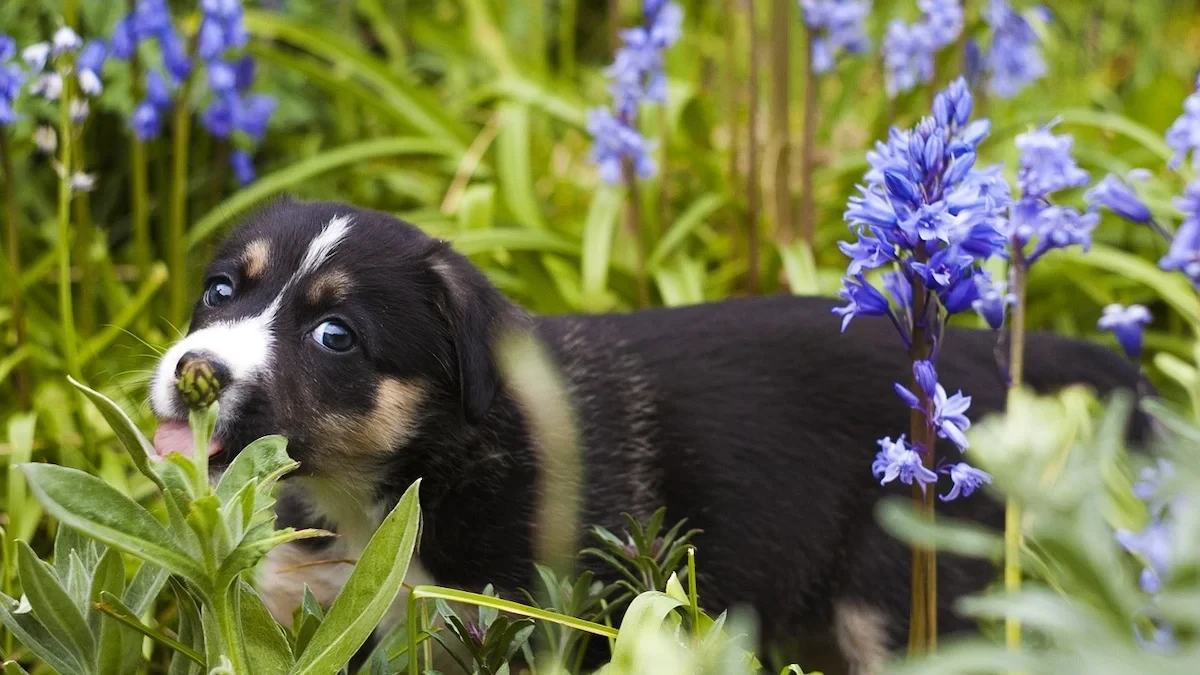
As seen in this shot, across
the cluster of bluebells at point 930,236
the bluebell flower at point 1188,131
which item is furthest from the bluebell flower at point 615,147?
the cluster of bluebells at point 930,236

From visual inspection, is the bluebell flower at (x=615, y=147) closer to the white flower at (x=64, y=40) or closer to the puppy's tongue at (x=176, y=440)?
the white flower at (x=64, y=40)

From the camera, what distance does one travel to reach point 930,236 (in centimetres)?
225

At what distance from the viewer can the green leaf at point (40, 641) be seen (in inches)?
92.0

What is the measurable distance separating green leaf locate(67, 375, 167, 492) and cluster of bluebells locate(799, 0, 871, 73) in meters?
3.37

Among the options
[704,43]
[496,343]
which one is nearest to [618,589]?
[496,343]

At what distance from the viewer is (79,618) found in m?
2.34

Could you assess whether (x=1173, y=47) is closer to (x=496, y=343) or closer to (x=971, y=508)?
(x=971, y=508)

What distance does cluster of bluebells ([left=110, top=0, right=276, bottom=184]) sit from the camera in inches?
169

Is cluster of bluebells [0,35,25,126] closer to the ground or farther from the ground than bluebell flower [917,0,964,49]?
farther from the ground

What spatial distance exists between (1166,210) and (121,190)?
4396 millimetres

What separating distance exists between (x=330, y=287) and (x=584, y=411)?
Result: 753 millimetres

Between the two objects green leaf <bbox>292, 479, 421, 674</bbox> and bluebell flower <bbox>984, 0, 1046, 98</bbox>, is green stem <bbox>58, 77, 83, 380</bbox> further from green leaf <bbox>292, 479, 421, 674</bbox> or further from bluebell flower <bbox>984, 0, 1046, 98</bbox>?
bluebell flower <bbox>984, 0, 1046, 98</bbox>

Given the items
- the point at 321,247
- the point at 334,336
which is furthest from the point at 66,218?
the point at 334,336

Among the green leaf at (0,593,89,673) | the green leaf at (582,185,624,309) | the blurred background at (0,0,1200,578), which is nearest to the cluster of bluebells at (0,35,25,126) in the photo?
the blurred background at (0,0,1200,578)
